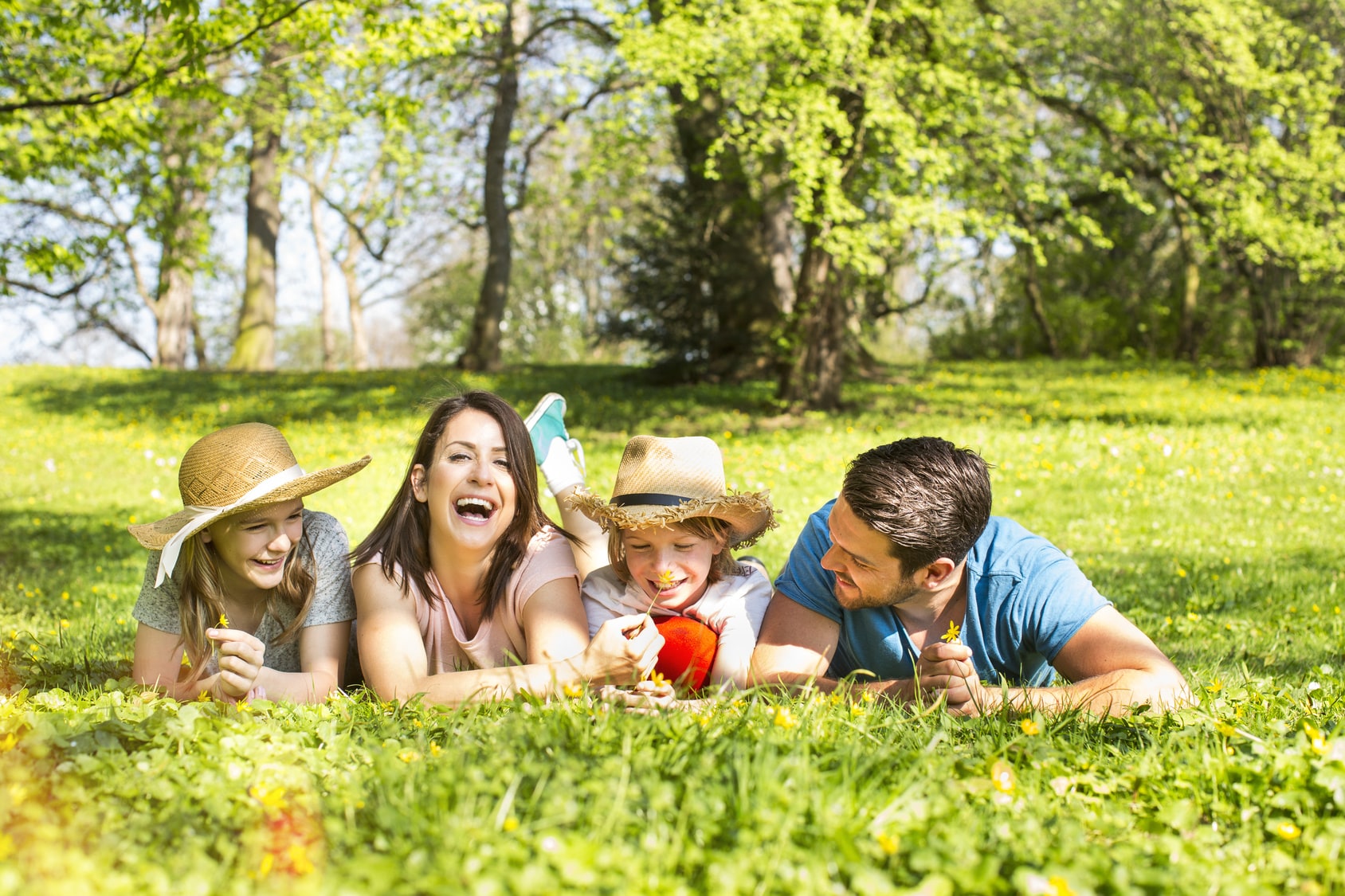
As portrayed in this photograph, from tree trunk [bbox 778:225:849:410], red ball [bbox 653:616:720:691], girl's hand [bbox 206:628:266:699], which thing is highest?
tree trunk [bbox 778:225:849:410]

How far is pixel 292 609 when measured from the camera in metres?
3.66

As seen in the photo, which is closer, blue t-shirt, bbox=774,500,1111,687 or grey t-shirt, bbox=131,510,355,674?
blue t-shirt, bbox=774,500,1111,687

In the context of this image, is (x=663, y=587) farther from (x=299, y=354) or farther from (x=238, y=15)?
(x=299, y=354)

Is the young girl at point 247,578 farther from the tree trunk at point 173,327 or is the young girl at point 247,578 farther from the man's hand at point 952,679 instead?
the tree trunk at point 173,327

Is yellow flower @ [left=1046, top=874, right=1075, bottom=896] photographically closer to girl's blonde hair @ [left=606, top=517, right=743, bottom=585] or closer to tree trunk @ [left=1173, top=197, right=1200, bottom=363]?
girl's blonde hair @ [left=606, top=517, right=743, bottom=585]

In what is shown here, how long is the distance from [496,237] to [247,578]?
16156 millimetres

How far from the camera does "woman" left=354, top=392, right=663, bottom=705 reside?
339 centimetres

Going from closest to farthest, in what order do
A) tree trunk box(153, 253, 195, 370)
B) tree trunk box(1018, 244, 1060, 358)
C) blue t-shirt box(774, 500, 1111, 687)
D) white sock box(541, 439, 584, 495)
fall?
blue t-shirt box(774, 500, 1111, 687) < white sock box(541, 439, 584, 495) < tree trunk box(1018, 244, 1060, 358) < tree trunk box(153, 253, 195, 370)

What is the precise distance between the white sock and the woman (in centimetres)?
74

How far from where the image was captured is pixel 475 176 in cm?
2131

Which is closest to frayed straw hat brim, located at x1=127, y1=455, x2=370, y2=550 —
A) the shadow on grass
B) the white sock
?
the shadow on grass

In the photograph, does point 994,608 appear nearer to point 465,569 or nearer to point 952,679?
point 952,679

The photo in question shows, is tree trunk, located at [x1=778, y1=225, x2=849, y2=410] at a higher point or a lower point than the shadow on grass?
higher

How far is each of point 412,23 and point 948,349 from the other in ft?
63.5
